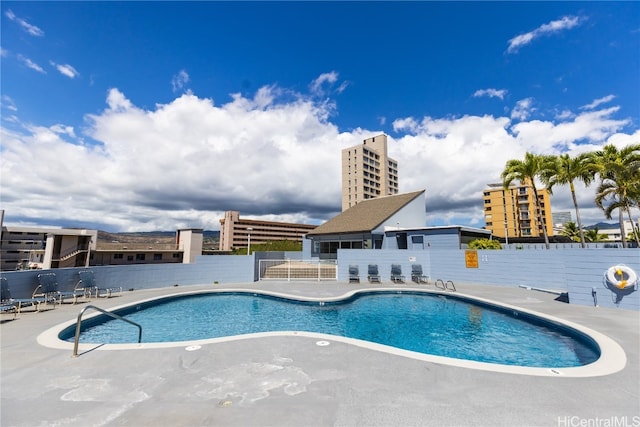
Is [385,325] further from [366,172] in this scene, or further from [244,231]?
[244,231]

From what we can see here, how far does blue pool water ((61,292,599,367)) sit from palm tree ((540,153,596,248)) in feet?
41.8

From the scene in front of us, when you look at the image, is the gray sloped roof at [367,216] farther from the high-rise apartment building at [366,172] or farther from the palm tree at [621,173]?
the high-rise apartment building at [366,172]

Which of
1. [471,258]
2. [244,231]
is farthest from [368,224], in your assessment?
[244,231]

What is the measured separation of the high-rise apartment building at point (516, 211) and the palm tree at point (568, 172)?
5400 centimetres

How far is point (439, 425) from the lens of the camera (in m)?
3.16

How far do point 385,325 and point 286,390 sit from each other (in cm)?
696

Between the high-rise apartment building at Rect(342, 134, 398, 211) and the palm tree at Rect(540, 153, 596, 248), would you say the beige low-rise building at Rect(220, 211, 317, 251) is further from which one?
the palm tree at Rect(540, 153, 596, 248)

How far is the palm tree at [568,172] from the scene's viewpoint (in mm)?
18031

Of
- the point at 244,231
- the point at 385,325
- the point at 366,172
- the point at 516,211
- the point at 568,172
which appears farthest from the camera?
the point at 244,231

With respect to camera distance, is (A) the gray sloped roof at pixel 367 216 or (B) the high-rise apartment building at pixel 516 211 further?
(B) the high-rise apartment building at pixel 516 211

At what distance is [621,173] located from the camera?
16984 millimetres

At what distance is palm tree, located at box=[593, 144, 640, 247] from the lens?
16.6 m

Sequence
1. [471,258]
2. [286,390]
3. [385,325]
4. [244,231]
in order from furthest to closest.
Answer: [244,231] → [471,258] → [385,325] → [286,390]

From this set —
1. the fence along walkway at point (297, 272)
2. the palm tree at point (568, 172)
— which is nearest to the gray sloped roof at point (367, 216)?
the fence along walkway at point (297, 272)
